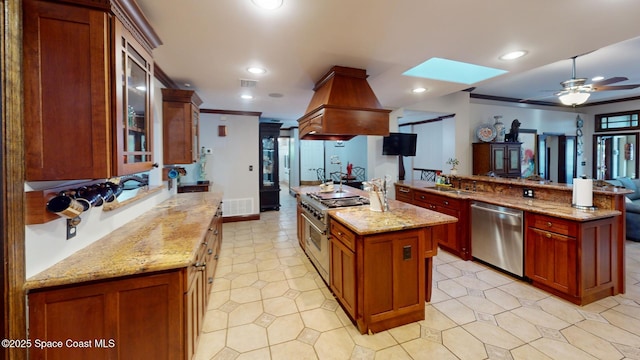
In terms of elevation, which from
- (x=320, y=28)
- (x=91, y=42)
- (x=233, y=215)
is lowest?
(x=233, y=215)

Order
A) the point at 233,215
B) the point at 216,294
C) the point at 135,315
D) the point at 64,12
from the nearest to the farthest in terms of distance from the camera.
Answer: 1. the point at 64,12
2. the point at 135,315
3. the point at 216,294
4. the point at 233,215

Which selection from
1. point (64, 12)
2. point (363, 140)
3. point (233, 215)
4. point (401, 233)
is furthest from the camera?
point (363, 140)

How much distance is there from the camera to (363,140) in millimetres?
9188

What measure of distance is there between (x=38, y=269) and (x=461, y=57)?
3.45 meters

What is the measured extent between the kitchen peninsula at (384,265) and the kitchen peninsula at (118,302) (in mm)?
1191

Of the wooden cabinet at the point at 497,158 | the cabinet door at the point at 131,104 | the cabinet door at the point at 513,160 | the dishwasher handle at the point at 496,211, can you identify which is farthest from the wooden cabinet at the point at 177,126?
the cabinet door at the point at 513,160

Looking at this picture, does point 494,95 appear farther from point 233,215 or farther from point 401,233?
point 233,215

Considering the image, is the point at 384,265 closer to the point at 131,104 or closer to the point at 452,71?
the point at 131,104

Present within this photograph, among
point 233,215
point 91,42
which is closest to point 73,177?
point 91,42

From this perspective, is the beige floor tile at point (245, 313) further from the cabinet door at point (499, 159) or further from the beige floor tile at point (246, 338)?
the cabinet door at point (499, 159)

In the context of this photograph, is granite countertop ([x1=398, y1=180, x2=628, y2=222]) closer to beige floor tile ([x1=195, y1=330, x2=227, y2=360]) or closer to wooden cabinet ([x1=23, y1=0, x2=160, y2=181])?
beige floor tile ([x1=195, y1=330, x2=227, y2=360])

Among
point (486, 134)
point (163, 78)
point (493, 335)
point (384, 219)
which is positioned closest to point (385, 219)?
point (384, 219)

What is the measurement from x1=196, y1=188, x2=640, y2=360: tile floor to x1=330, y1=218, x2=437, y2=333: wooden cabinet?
14 centimetres

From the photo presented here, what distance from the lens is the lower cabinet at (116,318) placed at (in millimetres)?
1249
